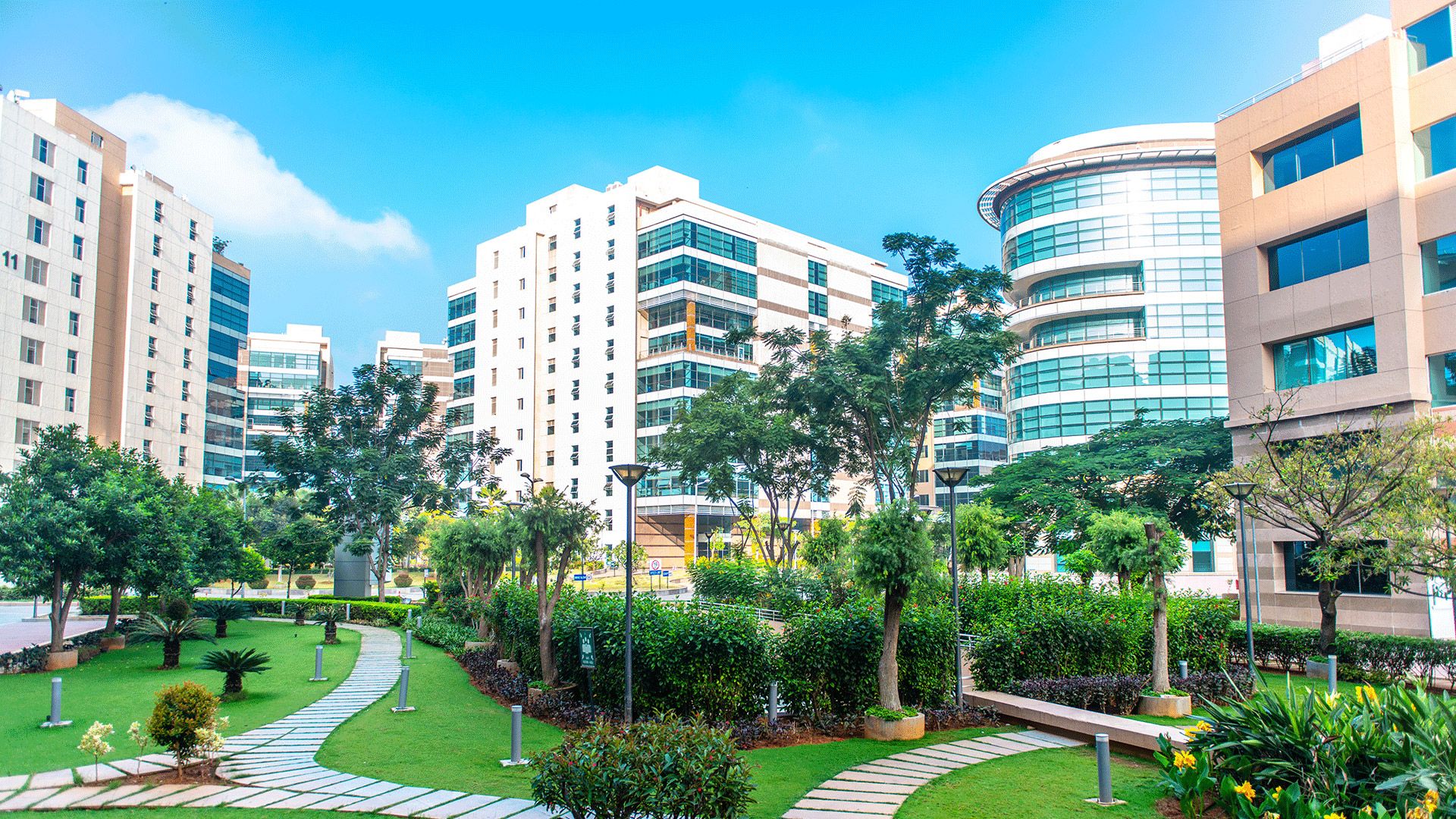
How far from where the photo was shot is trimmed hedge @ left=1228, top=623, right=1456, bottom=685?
19.0 m

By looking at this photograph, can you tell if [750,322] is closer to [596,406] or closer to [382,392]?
[596,406]

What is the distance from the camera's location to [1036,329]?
56.9 meters

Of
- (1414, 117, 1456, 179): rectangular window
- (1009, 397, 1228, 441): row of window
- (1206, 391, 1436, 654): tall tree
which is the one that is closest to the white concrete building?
(1206, 391, 1436, 654): tall tree

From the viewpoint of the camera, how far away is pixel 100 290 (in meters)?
57.5

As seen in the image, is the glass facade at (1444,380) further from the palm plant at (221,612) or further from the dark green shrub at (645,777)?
the palm plant at (221,612)

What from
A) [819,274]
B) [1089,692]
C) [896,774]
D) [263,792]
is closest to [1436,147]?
[1089,692]

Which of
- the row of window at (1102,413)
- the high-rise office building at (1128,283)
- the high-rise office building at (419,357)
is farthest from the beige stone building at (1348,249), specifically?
the high-rise office building at (419,357)

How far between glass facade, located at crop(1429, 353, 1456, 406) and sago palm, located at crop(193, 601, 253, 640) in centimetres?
3381

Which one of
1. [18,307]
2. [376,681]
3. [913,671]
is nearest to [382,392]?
[18,307]

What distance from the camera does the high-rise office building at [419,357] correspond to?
111062 millimetres

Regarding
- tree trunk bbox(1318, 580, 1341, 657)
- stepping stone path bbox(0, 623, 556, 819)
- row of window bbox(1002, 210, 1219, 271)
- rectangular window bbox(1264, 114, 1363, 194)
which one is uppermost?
row of window bbox(1002, 210, 1219, 271)

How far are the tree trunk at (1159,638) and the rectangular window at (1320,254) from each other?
1458 cm

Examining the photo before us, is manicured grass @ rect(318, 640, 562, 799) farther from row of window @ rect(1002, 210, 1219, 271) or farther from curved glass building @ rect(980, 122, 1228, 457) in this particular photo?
row of window @ rect(1002, 210, 1219, 271)

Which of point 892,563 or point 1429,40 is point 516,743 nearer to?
point 892,563
